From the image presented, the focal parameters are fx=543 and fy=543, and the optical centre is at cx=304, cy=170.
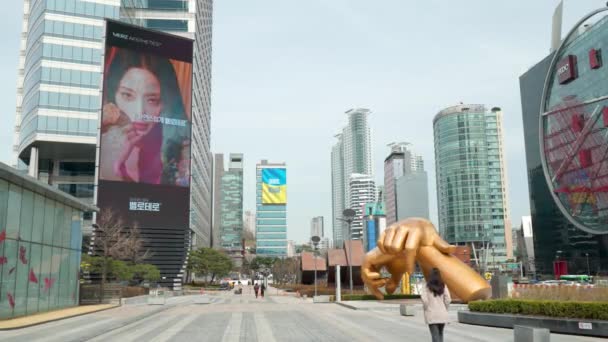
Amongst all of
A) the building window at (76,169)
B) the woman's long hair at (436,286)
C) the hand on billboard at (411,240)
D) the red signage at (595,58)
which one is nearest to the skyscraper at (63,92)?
the building window at (76,169)

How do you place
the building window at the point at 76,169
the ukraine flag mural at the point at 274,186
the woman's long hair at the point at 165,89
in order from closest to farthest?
1. the woman's long hair at the point at 165,89
2. the building window at the point at 76,169
3. the ukraine flag mural at the point at 274,186

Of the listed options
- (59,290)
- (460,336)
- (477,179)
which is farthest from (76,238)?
(477,179)

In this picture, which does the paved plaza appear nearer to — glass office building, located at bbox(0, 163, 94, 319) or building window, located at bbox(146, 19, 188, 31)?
glass office building, located at bbox(0, 163, 94, 319)

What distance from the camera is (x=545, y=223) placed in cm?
11056

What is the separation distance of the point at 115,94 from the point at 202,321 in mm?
48047

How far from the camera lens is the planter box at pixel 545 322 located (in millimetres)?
14430

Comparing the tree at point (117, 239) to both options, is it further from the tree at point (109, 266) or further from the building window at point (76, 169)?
the building window at point (76, 169)

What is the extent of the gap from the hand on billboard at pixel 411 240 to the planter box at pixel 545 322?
4.19 metres

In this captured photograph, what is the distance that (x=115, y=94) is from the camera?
62812 mm

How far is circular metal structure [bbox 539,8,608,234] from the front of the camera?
76125 millimetres

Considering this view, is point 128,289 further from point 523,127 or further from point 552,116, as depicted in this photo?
point 523,127

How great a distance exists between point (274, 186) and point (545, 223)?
87.4 metres

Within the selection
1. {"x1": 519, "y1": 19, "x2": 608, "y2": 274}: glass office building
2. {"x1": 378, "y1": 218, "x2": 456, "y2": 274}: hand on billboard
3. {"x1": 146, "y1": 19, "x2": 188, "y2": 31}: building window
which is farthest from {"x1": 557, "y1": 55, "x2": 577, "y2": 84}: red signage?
{"x1": 378, "y1": 218, "x2": 456, "y2": 274}: hand on billboard

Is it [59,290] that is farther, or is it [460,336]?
[59,290]
